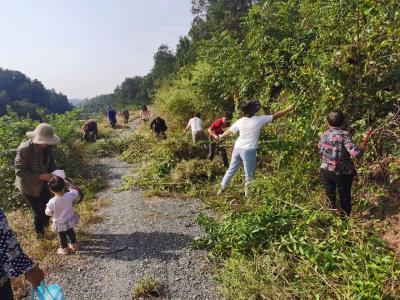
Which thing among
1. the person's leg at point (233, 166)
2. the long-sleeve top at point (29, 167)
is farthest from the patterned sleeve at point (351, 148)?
the long-sleeve top at point (29, 167)

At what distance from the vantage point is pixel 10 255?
231 centimetres

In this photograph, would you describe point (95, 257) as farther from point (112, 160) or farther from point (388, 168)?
point (112, 160)

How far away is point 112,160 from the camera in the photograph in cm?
1063

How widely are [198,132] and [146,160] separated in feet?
5.05

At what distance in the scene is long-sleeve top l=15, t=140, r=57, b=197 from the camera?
4523 millimetres

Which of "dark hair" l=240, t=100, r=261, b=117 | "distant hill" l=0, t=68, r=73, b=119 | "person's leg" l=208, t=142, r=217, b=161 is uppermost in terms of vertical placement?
"distant hill" l=0, t=68, r=73, b=119

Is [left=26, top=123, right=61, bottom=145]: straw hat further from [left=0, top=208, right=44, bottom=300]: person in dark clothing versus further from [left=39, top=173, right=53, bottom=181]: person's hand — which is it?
[left=0, top=208, right=44, bottom=300]: person in dark clothing

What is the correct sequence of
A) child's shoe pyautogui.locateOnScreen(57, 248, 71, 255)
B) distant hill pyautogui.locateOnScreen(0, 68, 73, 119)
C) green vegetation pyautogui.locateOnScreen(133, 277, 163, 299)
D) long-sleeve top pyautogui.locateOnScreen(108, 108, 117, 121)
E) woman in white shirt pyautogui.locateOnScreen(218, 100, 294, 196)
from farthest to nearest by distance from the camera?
distant hill pyautogui.locateOnScreen(0, 68, 73, 119) < long-sleeve top pyautogui.locateOnScreen(108, 108, 117, 121) < woman in white shirt pyautogui.locateOnScreen(218, 100, 294, 196) < child's shoe pyautogui.locateOnScreen(57, 248, 71, 255) < green vegetation pyautogui.locateOnScreen(133, 277, 163, 299)

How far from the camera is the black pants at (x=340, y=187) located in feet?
13.9

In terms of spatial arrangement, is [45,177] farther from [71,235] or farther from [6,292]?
[6,292]

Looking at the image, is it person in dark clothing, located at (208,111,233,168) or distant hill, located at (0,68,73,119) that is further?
distant hill, located at (0,68,73,119)

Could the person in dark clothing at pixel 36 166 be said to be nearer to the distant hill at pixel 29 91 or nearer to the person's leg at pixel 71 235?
the person's leg at pixel 71 235

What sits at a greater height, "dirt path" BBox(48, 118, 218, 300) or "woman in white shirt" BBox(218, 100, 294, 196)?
"woman in white shirt" BBox(218, 100, 294, 196)

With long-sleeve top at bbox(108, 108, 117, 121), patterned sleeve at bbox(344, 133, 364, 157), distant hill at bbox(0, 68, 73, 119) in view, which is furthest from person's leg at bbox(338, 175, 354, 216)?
distant hill at bbox(0, 68, 73, 119)
